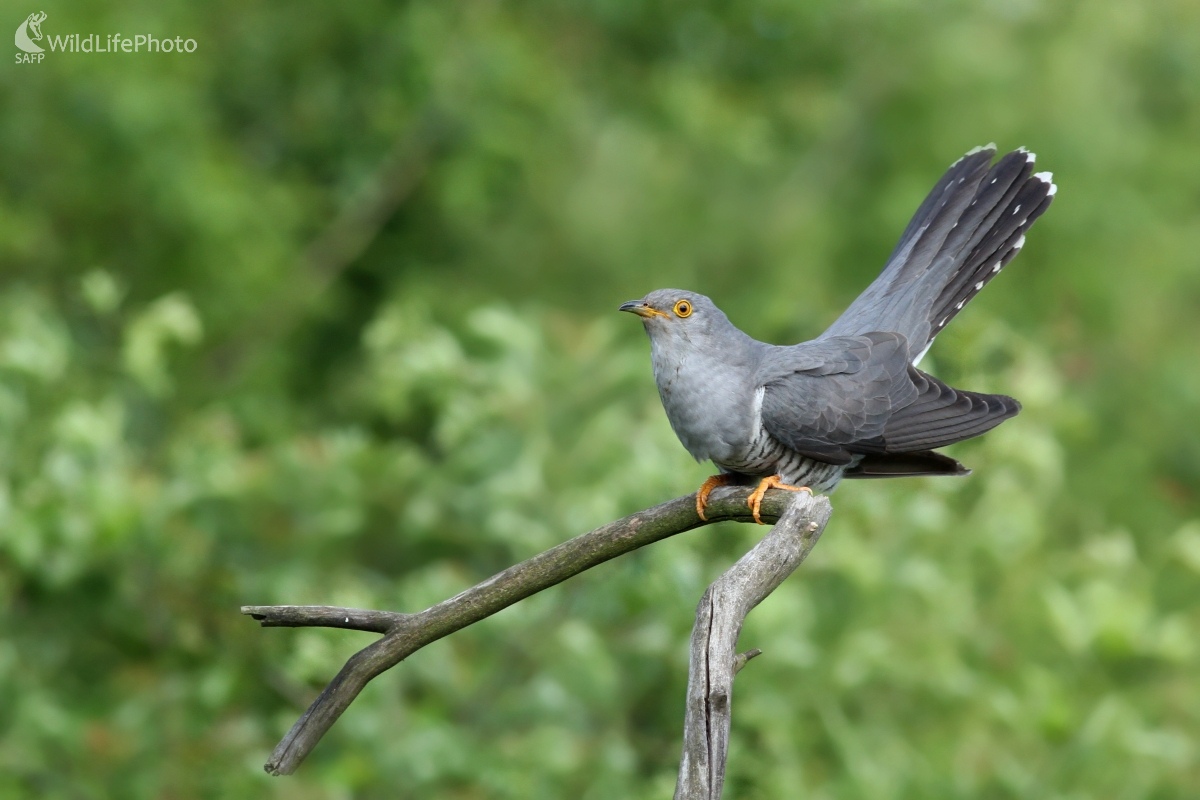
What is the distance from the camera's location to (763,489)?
2389mm

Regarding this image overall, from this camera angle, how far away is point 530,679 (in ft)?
13.3

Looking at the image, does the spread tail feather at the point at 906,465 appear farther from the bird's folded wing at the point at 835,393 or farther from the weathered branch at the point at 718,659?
the weathered branch at the point at 718,659

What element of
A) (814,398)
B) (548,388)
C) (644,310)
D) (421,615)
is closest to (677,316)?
(644,310)

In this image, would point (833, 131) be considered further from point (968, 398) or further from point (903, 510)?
point (968, 398)

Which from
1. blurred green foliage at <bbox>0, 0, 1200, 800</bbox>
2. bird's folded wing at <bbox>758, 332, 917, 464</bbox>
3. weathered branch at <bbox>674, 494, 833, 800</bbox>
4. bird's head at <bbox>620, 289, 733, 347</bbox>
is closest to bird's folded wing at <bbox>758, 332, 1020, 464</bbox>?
bird's folded wing at <bbox>758, 332, 917, 464</bbox>

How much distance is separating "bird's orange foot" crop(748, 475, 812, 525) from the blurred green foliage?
1.00 meters

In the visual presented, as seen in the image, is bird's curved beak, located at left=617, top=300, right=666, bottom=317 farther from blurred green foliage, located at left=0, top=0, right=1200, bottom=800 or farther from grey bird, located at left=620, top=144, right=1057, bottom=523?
blurred green foliage, located at left=0, top=0, right=1200, bottom=800

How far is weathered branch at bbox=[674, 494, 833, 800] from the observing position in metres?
1.73

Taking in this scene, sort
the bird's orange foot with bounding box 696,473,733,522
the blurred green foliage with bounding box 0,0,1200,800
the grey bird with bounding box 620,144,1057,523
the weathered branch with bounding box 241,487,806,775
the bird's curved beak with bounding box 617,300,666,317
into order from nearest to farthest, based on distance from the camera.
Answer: the weathered branch with bounding box 241,487,806,775 < the bird's orange foot with bounding box 696,473,733,522 < the grey bird with bounding box 620,144,1057,523 < the bird's curved beak with bounding box 617,300,666,317 < the blurred green foliage with bounding box 0,0,1200,800

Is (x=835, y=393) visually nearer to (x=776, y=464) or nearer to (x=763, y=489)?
(x=776, y=464)

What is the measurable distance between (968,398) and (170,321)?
2319 mm

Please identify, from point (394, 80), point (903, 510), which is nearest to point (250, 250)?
point (394, 80)

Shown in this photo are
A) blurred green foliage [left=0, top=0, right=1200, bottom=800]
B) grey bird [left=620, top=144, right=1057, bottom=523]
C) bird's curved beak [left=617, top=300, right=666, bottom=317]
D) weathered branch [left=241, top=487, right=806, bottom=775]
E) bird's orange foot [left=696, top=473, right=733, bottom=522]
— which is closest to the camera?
weathered branch [left=241, top=487, right=806, bottom=775]

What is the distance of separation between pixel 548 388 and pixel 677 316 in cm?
204
